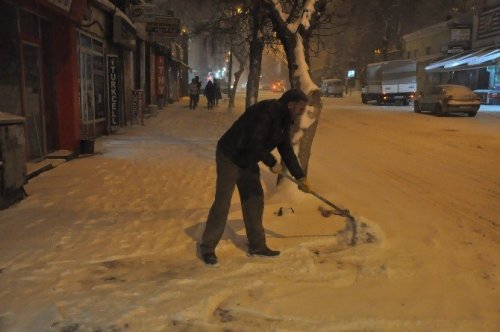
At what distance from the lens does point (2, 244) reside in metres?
5.38

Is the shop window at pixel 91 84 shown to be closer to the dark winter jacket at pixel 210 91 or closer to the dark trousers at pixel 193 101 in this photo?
the dark trousers at pixel 193 101

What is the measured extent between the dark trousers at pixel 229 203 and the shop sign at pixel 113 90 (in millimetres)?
11492

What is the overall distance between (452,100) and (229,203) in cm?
2072

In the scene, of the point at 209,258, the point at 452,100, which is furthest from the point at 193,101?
the point at 209,258

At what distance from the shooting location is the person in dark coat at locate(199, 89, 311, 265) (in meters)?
4.72

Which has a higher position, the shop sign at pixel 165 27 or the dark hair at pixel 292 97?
the shop sign at pixel 165 27

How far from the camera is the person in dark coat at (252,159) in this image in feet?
15.5

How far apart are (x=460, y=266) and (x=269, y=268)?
5.87 ft

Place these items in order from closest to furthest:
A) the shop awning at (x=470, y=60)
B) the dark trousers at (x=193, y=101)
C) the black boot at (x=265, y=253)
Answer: the black boot at (x=265, y=253) < the dark trousers at (x=193, y=101) < the shop awning at (x=470, y=60)

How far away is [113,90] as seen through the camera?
1583 cm

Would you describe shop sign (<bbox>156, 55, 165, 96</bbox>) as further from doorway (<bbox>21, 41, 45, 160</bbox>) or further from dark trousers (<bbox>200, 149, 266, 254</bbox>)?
dark trousers (<bbox>200, 149, 266, 254</bbox>)

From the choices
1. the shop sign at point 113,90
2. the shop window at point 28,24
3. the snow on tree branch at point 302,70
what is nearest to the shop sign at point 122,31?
the shop sign at point 113,90

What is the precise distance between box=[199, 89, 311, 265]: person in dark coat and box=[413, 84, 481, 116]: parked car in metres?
20.2

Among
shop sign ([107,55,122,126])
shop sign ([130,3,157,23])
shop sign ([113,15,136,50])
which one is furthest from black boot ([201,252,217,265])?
shop sign ([130,3,157,23])
